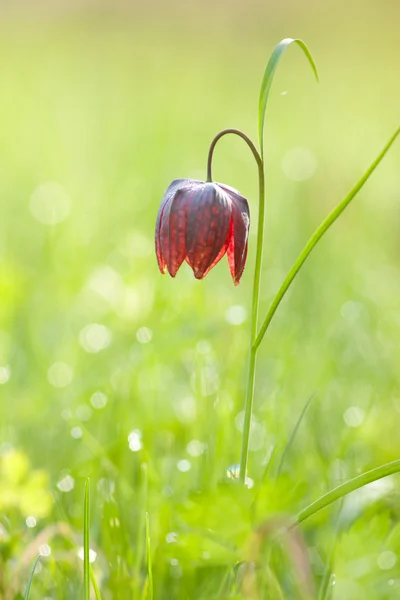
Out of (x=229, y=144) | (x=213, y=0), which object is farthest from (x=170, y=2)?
(x=229, y=144)

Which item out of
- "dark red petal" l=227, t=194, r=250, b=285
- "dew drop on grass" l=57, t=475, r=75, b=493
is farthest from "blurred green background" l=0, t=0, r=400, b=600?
"dark red petal" l=227, t=194, r=250, b=285

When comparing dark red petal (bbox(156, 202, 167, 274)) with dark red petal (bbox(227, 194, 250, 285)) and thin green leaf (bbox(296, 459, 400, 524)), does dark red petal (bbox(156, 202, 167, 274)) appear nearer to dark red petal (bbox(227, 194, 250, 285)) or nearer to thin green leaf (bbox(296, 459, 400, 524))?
dark red petal (bbox(227, 194, 250, 285))

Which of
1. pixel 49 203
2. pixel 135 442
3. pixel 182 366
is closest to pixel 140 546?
pixel 135 442

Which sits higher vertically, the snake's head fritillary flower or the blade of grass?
the snake's head fritillary flower

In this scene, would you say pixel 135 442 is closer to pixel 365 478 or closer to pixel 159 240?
pixel 159 240

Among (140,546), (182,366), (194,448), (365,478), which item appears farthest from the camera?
(182,366)

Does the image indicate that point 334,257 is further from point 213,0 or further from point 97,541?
point 213,0

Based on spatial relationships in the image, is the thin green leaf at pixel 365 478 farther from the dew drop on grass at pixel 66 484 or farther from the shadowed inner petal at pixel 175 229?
the dew drop on grass at pixel 66 484

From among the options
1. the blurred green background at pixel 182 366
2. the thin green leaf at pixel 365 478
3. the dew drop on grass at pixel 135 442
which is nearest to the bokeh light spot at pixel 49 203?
the blurred green background at pixel 182 366
